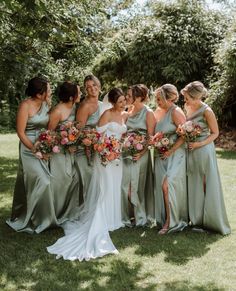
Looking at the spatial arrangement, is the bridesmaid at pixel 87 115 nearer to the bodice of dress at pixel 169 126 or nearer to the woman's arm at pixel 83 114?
the woman's arm at pixel 83 114

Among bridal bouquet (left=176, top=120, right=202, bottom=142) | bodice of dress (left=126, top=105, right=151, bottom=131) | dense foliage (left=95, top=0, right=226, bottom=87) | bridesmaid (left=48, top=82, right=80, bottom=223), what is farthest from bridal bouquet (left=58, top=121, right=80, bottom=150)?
dense foliage (left=95, top=0, right=226, bottom=87)

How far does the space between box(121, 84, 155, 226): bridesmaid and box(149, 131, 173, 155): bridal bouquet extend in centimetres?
27

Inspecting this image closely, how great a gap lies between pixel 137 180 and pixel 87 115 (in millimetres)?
1315

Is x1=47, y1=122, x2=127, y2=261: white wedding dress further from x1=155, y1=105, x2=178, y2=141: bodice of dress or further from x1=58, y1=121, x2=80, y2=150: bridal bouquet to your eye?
x1=155, y1=105, x2=178, y2=141: bodice of dress

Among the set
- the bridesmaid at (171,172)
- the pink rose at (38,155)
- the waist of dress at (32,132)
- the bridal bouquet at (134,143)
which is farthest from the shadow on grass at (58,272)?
the bridal bouquet at (134,143)

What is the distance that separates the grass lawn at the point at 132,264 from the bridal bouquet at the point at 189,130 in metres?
1.46

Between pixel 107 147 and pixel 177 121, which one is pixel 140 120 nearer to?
pixel 177 121

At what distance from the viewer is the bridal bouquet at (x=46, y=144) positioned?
660 centimetres

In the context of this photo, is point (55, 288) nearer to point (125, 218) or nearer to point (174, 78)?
point (125, 218)

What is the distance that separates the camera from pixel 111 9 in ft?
88.4

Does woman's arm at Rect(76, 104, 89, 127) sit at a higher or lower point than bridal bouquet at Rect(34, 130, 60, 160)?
higher

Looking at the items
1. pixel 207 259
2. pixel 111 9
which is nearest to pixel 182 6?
pixel 111 9

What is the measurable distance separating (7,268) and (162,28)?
569 inches

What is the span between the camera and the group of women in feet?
22.0
